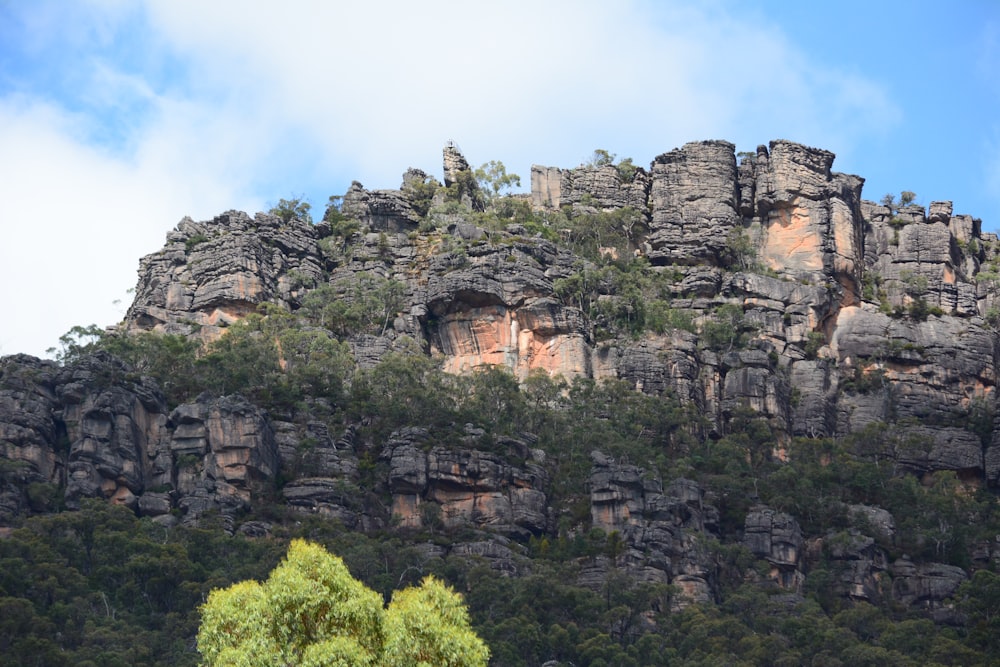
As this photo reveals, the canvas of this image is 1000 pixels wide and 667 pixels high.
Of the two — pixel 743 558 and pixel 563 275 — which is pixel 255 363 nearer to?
pixel 563 275

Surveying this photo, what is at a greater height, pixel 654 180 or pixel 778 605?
pixel 654 180

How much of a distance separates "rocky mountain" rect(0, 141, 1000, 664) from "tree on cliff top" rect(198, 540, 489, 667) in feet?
108

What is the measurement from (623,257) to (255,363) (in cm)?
2793

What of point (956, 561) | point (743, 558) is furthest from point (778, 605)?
point (956, 561)

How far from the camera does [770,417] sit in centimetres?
9181

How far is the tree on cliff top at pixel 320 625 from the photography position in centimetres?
3841

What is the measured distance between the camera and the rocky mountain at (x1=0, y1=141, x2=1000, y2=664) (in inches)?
3056

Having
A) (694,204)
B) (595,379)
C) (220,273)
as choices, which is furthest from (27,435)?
(694,204)

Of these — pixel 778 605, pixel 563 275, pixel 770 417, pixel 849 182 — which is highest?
pixel 849 182

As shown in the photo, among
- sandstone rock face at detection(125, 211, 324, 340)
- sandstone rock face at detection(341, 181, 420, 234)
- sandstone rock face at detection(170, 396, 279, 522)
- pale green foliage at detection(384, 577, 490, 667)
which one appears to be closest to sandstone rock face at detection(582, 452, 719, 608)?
sandstone rock face at detection(170, 396, 279, 522)

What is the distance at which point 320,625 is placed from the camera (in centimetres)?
3912

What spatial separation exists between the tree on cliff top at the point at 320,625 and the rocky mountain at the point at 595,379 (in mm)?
32957

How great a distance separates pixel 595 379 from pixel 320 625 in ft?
180

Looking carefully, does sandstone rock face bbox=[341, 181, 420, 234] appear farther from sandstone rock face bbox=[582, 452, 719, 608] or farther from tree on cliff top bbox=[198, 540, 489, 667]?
tree on cliff top bbox=[198, 540, 489, 667]
